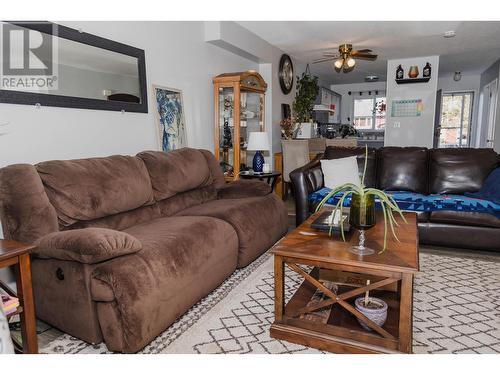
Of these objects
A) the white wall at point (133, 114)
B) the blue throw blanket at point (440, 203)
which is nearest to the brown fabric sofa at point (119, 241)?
the white wall at point (133, 114)

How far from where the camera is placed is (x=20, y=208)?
1.88 m

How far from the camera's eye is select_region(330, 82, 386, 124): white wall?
9695 mm

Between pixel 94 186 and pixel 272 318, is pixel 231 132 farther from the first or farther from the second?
pixel 272 318

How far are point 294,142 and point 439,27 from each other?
2.36 meters

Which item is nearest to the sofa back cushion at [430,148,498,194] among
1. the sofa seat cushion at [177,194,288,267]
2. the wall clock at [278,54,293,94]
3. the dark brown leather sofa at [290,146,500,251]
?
the dark brown leather sofa at [290,146,500,251]

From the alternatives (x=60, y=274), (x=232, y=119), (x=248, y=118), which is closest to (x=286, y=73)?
(x=248, y=118)

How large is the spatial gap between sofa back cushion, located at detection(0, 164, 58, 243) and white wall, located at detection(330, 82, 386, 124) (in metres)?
9.34

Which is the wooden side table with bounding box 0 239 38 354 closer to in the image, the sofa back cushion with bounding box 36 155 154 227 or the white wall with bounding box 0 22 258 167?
the sofa back cushion with bounding box 36 155 154 227

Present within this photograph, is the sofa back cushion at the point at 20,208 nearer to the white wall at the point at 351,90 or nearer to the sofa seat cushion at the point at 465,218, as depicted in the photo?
the sofa seat cushion at the point at 465,218

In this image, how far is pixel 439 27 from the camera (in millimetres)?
4586

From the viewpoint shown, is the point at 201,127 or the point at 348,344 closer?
the point at 348,344

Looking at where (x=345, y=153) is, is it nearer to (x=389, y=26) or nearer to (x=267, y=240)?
(x=267, y=240)
